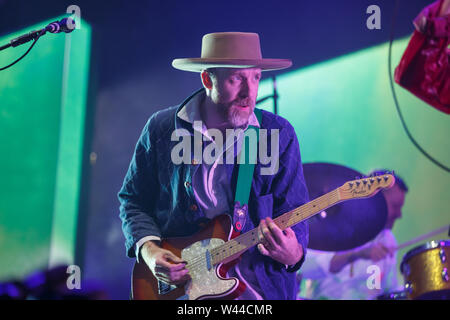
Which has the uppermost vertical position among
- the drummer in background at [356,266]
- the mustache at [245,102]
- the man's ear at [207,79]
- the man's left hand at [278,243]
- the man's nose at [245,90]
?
the man's ear at [207,79]

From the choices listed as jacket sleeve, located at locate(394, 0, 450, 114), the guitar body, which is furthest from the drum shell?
the guitar body

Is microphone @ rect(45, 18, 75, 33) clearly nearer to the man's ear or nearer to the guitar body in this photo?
the man's ear

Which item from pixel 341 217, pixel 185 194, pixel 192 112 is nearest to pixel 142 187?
pixel 185 194

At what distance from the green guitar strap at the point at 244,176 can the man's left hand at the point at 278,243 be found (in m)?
0.15

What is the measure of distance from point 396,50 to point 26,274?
2.96 metres

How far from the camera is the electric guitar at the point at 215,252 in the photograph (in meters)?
2.97

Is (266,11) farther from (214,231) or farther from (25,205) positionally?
(25,205)

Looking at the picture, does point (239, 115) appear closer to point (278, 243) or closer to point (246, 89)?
point (246, 89)

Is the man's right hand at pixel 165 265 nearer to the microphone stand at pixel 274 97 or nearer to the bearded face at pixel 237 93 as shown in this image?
the bearded face at pixel 237 93

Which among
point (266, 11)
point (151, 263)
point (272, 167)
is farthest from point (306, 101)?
point (151, 263)

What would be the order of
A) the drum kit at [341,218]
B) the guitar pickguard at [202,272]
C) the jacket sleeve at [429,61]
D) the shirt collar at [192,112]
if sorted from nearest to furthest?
1. the guitar pickguard at [202,272]
2. the shirt collar at [192,112]
3. the jacket sleeve at [429,61]
4. the drum kit at [341,218]

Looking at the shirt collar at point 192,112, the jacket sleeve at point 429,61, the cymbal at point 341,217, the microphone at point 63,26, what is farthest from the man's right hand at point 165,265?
the jacket sleeve at point 429,61

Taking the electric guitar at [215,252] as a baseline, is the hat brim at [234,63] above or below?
above

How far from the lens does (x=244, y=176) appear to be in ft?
10.4
